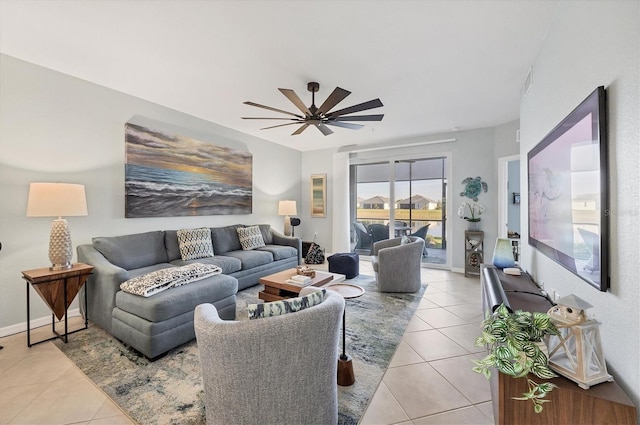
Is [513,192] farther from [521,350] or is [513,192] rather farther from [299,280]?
[521,350]

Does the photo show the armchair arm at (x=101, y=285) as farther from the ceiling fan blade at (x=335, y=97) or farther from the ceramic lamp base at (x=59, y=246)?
the ceiling fan blade at (x=335, y=97)

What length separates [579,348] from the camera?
42.8 inches

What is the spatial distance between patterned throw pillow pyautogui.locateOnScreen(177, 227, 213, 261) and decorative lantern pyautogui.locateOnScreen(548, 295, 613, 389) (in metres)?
3.78

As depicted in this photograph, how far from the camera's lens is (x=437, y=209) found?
559 centimetres

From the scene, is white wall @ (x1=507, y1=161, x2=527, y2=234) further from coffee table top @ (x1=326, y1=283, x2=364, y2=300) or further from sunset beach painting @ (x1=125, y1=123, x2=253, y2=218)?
sunset beach painting @ (x1=125, y1=123, x2=253, y2=218)

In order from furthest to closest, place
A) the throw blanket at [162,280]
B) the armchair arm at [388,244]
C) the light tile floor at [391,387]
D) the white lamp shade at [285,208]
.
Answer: the white lamp shade at [285,208], the armchair arm at [388,244], the throw blanket at [162,280], the light tile floor at [391,387]

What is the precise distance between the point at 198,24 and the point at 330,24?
1.04 meters

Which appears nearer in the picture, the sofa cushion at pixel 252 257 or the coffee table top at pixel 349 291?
Result: the coffee table top at pixel 349 291

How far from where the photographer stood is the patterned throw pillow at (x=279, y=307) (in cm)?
125

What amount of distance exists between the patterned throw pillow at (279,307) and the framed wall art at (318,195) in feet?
17.2

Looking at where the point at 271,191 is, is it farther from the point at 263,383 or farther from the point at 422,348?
the point at 263,383

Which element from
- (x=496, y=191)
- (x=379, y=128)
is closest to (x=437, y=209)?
(x=496, y=191)

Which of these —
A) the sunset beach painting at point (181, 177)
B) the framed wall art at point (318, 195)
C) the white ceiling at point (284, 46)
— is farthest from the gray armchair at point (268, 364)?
the framed wall art at point (318, 195)

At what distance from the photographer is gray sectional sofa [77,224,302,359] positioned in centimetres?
222
